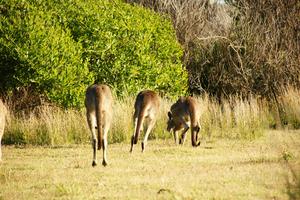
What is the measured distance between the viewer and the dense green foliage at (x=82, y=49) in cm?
1830

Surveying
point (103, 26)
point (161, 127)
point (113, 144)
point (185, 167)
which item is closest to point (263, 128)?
point (161, 127)

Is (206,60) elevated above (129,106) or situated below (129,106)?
above

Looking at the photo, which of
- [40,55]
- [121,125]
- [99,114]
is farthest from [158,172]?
[40,55]

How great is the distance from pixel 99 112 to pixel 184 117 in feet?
14.9

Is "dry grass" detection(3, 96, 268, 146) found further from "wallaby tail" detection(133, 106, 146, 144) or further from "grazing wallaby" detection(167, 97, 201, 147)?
"wallaby tail" detection(133, 106, 146, 144)

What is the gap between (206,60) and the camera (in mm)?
25969

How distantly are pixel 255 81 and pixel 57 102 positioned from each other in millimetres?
8678

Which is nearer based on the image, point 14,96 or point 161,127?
point 161,127

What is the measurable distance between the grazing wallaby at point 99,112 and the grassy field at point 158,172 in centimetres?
44

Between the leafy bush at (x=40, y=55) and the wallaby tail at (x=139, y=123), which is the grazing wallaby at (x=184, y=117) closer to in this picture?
the wallaby tail at (x=139, y=123)

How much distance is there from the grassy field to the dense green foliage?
10.1 feet

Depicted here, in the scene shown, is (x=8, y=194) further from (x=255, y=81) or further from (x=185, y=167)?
(x=255, y=81)

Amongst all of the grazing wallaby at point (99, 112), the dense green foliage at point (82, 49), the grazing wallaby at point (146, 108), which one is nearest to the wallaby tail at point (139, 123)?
the grazing wallaby at point (146, 108)

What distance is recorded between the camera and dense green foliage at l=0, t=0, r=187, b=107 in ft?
60.0
